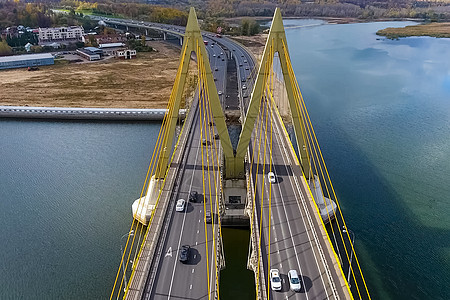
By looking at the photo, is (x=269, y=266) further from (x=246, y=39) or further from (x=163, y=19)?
(x=163, y=19)

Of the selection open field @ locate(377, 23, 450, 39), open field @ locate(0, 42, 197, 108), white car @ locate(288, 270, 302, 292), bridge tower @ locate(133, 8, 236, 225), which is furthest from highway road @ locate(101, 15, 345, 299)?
open field @ locate(377, 23, 450, 39)

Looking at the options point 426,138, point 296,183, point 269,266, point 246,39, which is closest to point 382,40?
point 246,39

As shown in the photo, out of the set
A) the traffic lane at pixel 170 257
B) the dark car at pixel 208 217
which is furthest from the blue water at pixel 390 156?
the traffic lane at pixel 170 257

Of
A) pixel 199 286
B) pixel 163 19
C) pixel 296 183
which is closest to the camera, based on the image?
pixel 199 286

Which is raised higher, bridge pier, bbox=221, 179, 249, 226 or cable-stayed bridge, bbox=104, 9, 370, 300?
cable-stayed bridge, bbox=104, 9, 370, 300

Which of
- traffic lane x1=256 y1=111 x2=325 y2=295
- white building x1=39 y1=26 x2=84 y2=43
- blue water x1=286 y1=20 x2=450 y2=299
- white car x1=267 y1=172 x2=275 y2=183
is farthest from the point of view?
white building x1=39 y1=26 x2=84 y2=43

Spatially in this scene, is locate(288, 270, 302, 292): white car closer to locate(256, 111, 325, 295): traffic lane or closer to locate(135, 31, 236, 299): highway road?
locate(256, 111, 325, 295): traffic lane

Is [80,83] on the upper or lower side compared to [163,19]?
lower
